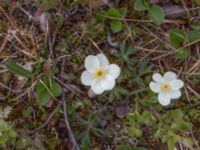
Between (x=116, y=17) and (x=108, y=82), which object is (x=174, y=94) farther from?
(x=116, y=17)

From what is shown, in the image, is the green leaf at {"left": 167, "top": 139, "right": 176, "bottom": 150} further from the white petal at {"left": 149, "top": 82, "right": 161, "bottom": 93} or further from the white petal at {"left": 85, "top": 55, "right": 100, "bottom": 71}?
the white petal at {"left": 85, "top": 55, "right": 100, "bottom": 71}

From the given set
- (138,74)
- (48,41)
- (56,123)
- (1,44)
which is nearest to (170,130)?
(138,74)

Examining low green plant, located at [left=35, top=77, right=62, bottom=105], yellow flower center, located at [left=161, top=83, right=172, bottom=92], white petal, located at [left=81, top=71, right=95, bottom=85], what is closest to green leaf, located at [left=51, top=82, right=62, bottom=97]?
low green plant, located at [left=35, top=77, right=62, bottom=105]

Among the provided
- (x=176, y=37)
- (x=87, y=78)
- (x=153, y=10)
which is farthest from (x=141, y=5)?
(x=87, y=78)

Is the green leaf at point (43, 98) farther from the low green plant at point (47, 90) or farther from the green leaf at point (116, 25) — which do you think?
the green leaf at point (116, 25)

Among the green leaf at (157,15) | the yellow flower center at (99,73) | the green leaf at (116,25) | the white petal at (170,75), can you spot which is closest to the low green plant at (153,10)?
the green leaf at (157,15)

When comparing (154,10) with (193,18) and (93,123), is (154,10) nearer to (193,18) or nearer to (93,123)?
(193,18)
